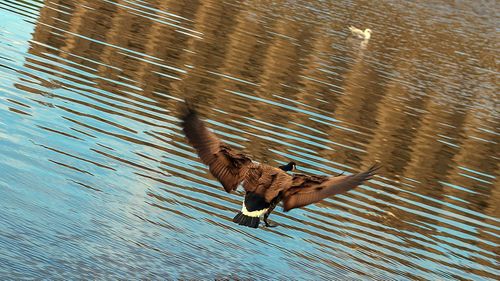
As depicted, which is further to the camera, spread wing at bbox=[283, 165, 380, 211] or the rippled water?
the rippled water

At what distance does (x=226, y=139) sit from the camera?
67.9 ft

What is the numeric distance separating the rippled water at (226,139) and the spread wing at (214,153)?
1.13m

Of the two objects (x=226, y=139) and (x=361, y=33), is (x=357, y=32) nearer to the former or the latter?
(x=361, y=33)

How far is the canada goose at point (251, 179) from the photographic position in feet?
43.6

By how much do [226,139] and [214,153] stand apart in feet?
23.4

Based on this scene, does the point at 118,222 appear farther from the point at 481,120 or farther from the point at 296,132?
the point at 481,120

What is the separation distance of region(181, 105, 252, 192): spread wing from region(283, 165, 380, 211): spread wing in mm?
712

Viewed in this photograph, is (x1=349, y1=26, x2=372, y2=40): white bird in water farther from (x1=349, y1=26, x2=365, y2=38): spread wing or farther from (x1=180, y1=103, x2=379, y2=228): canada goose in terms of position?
(x1=180, y1=103, x2=379, y2=228): canada goose

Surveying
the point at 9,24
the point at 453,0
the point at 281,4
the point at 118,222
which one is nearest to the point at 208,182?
the point at 118,222

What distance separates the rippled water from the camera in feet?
45.7

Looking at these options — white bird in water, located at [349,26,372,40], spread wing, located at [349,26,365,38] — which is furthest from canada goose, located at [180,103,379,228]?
spread wing, located at [349,26,365,38]

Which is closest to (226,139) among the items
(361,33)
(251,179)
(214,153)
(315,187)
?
(251,179)

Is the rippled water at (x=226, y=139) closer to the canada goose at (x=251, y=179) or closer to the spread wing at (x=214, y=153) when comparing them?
the canada goose at (x=251, y=179)

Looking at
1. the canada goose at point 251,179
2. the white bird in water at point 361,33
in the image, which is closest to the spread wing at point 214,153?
the canada goose at point 251,179
